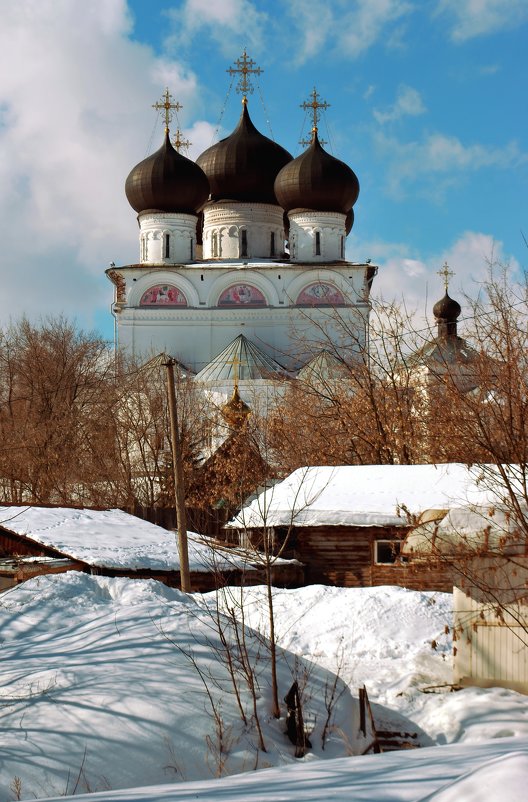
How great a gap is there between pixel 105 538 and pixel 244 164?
22522mm

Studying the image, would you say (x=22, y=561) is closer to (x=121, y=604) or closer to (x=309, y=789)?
(x=121, y=604)

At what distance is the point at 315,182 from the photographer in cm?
3259

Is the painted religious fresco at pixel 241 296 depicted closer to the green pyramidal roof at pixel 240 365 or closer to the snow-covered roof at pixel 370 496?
the green pyramidal roof at pixel 240 365

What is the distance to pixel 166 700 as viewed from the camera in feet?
21.9

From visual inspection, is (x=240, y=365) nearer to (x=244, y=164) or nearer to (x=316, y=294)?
(x=316, y=294)

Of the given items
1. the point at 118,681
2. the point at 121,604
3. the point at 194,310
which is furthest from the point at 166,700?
the point at 194,310

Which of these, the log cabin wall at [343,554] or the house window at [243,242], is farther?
the house window at [243,242]

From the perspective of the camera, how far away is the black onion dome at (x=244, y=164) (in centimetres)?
3406

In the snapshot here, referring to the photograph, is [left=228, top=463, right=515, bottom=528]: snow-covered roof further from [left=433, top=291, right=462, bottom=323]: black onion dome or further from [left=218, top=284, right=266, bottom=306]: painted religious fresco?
[left=433, top=291, right=462, bottom=323]: black onion dome

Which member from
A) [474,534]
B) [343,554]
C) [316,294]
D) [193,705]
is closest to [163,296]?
[316,294]

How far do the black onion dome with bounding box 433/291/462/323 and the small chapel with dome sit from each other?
6.01 metres

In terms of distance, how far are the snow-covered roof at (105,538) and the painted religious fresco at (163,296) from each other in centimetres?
1855

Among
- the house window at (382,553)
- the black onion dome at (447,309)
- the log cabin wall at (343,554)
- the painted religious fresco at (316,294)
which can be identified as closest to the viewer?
the log cabin wall at (343,554)

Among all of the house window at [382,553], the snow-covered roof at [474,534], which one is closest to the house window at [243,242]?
the house window at [382,553]
